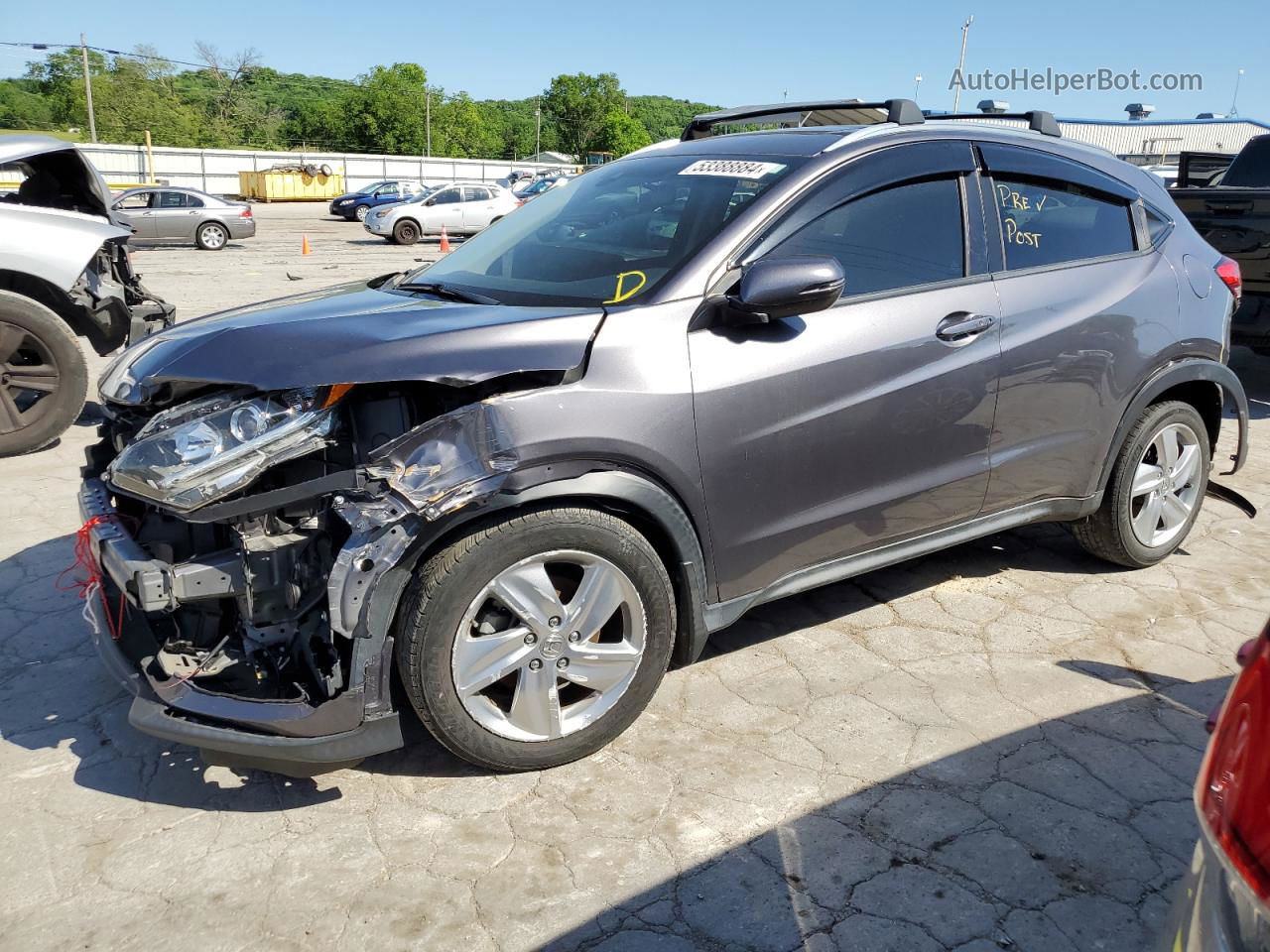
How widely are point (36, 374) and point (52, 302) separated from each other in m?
0.62

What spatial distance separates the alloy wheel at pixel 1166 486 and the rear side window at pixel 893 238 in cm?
140

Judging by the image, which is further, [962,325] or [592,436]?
[962,325]

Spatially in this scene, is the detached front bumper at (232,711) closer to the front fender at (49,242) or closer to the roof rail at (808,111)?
the roof rail at (808,111)

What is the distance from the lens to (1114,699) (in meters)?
3.31

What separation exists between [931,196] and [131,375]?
267 centimetres

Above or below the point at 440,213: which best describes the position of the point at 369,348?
below

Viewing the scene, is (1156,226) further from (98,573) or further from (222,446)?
(98,573)

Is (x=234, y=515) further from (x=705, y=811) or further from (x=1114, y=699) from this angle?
(x=1114, y=699)

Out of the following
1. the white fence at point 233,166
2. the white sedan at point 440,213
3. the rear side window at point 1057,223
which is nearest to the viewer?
the rear side window at point 1057,223

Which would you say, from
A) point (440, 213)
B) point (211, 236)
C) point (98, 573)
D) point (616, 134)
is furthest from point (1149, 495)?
point (616, 134)

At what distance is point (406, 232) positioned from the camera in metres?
25.7

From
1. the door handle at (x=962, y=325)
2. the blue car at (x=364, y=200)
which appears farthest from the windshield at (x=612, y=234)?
the blue car at (x=364, y=200)

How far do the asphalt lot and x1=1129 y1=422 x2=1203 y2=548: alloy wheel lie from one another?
432 mm

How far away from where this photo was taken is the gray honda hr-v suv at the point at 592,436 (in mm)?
2551
